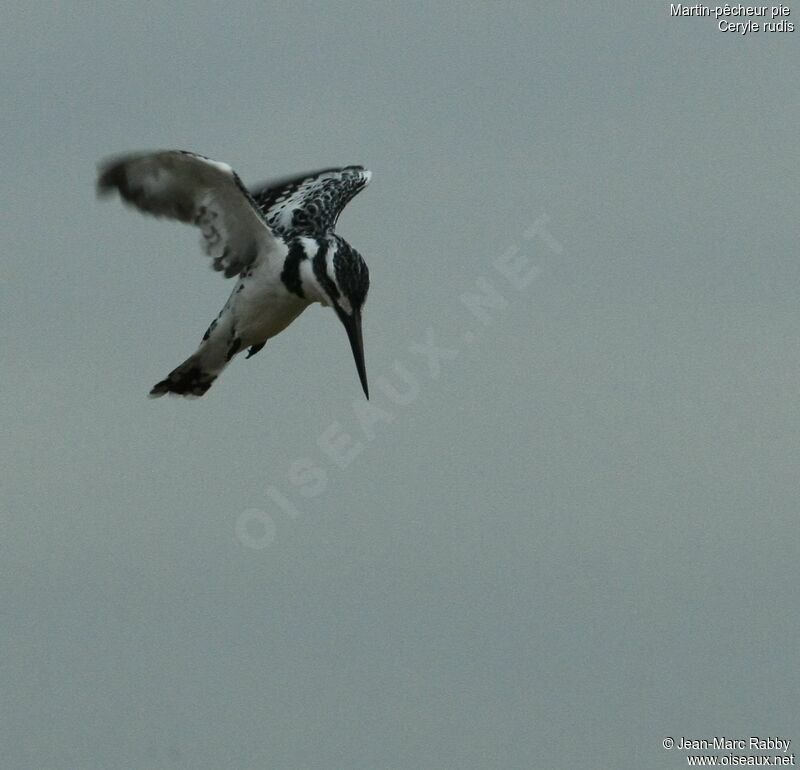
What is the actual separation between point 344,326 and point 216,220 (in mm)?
1544

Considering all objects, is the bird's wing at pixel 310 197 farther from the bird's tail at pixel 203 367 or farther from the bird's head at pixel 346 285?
the bird's tail at pixel 203 367

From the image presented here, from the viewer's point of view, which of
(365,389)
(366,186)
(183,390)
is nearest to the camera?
(365,389)

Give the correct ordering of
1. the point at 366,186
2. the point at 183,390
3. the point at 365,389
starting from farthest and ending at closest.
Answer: the point at 366,186
the point at 183,390
the point at 365,389

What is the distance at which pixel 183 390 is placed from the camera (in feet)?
70.2

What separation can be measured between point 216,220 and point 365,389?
79.9 inches

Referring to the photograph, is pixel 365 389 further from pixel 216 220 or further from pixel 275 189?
pixel 275 189

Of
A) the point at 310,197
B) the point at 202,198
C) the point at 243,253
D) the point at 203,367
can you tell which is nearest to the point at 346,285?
the point at 243,253

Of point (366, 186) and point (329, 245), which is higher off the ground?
point (366, 186)

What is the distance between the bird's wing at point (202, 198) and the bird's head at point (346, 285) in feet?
2.38

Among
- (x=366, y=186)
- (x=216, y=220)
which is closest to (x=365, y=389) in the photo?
(x=216, y=220)

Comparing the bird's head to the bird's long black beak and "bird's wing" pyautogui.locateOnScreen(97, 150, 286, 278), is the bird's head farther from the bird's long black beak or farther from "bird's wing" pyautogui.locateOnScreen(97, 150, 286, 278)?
"bird's wing" pyautogui.locateOnScreen(97, 150, 286, 278)

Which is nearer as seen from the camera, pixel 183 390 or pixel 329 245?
pixel 329 245

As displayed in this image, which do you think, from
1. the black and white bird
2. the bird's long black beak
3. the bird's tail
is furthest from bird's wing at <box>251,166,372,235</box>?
the bird's long black beak

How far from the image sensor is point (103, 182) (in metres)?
19.6
